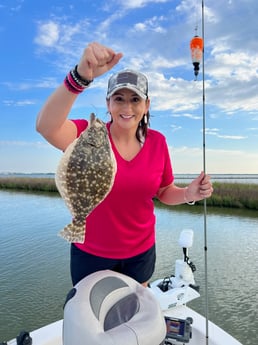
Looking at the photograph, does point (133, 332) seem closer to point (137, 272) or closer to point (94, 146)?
point (137, 272)

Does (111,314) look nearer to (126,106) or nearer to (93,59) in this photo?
(126,106)

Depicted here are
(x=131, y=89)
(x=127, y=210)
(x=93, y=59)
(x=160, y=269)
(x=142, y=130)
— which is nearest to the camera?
(x=93, y=59)

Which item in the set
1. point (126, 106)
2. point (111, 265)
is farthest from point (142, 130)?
point (111, 265)

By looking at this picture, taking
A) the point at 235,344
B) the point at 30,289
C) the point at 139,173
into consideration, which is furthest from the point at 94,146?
the point at 30,289

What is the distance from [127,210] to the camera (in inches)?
71.1

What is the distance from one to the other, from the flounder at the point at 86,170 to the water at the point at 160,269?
165 inches

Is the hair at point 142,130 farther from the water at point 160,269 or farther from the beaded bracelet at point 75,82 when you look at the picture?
the water at point 160,269

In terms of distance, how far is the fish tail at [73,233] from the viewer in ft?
4.59

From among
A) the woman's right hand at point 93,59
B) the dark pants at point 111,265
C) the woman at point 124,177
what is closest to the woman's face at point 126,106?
the woman at point 124,177

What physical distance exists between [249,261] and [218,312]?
2.87 metres

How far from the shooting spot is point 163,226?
36.8 ft

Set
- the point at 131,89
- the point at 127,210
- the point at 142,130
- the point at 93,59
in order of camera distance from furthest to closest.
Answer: the point at 142,130
the point at 127,210
the point at 131,89
the point at 93,59

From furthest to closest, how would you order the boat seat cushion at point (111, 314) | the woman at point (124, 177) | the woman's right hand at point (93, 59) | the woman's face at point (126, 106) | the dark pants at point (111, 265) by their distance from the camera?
the dark pants at point (111, 265), the woman's face at point (126, 106), the woman at point (124, 177), the boat seat cushion at point (111, 314), the woman's right hand at point (93, 59)

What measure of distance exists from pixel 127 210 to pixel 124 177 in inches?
8.3
